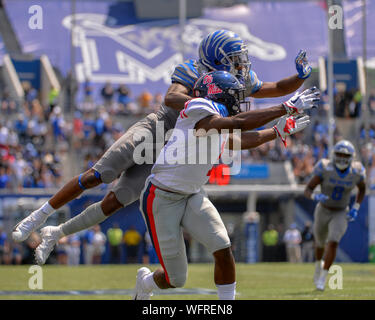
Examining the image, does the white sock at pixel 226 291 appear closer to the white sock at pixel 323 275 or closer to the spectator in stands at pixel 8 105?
the white sock at pixel 323 275

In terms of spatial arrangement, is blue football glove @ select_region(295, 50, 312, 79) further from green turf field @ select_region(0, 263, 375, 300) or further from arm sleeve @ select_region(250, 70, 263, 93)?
green turf field @ select_region(0, 263, 375, 300)

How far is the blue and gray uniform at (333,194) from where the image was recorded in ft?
31.9

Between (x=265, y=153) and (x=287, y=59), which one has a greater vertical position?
(x=287, y=59)

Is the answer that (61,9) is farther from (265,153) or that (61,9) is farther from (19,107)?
(265,153)

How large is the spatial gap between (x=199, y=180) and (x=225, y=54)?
3.81 ft

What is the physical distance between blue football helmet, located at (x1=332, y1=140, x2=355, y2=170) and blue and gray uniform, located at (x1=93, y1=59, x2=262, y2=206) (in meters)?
3.50

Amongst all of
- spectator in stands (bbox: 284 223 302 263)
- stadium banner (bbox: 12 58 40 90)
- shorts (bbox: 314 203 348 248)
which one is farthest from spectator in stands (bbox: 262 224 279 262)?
shorts (bbox: 314 203 348 248)

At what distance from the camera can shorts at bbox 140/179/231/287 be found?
5.23 meters

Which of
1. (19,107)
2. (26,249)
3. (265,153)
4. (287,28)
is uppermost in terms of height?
(287,28)

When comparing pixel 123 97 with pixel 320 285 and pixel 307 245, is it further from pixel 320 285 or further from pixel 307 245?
pixel 320 285

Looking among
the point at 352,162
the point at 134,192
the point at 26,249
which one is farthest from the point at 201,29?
the point at 134,192

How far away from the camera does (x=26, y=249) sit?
18.8m

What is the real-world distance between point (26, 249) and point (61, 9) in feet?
51.3

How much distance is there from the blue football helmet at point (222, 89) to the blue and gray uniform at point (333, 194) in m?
4.61
